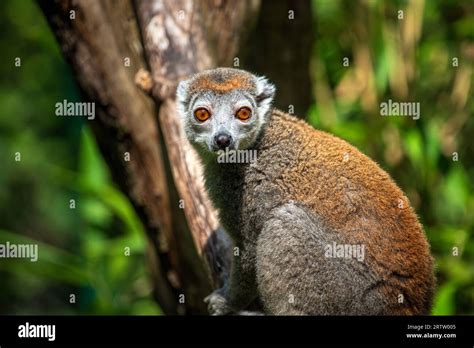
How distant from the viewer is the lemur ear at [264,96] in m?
5.74

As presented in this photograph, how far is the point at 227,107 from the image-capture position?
5613mm

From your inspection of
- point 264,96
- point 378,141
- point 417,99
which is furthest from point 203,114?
point 417,99

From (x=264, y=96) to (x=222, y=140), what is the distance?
60 cm

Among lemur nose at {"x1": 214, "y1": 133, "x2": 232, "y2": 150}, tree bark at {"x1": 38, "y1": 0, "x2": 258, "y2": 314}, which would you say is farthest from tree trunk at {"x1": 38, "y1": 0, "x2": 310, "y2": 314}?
lemur nose at {"x1": 214, "y1": 133, "x2": 232, "y2": 150}

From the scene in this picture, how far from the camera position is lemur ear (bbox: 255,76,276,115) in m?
5.74

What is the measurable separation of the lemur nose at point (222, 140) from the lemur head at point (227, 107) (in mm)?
11

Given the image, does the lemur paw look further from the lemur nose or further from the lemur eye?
the lemur eye

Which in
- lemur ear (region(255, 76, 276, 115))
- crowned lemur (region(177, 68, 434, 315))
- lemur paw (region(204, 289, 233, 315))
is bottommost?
lemur paw (region(204, 289, 233, 315))

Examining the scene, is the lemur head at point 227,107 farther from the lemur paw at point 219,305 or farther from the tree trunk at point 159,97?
the lemur paw at point 219,305

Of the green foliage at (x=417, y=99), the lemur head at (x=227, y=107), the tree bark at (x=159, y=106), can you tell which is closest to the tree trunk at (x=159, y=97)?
the tree bark at (x=159, y=106)

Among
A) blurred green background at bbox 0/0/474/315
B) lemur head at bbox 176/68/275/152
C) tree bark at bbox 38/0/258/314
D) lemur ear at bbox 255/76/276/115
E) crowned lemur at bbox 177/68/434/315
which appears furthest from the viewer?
blurred green background at bbox 0/0/474/315

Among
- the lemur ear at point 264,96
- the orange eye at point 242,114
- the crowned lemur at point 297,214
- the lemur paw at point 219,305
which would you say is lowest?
the lemur paw at point 219,305
